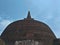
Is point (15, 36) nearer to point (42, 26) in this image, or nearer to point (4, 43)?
point (4, 43)

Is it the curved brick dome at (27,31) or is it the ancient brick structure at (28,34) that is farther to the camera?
the curved brick dome at (27,31)

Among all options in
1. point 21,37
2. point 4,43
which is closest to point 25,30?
point 21,37

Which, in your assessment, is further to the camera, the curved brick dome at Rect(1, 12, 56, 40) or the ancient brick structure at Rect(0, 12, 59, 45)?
the curved brick dome at Rect(1, 12, 56, 40)

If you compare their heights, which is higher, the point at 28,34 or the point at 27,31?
the point at 27,31

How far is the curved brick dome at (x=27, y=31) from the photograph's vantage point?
23.2 m

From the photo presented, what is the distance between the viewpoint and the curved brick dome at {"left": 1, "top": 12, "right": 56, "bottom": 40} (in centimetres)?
2319

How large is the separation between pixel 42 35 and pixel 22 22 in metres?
2.37

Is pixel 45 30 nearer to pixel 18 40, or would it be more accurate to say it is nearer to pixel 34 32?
pixel 34 32

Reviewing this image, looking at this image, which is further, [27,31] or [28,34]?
[27,31]

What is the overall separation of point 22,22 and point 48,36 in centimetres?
278

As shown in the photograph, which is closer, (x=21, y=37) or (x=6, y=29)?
(x=21, y=37)

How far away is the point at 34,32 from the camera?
2323 centimetres

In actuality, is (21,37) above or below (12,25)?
below

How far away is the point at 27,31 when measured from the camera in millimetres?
23375
